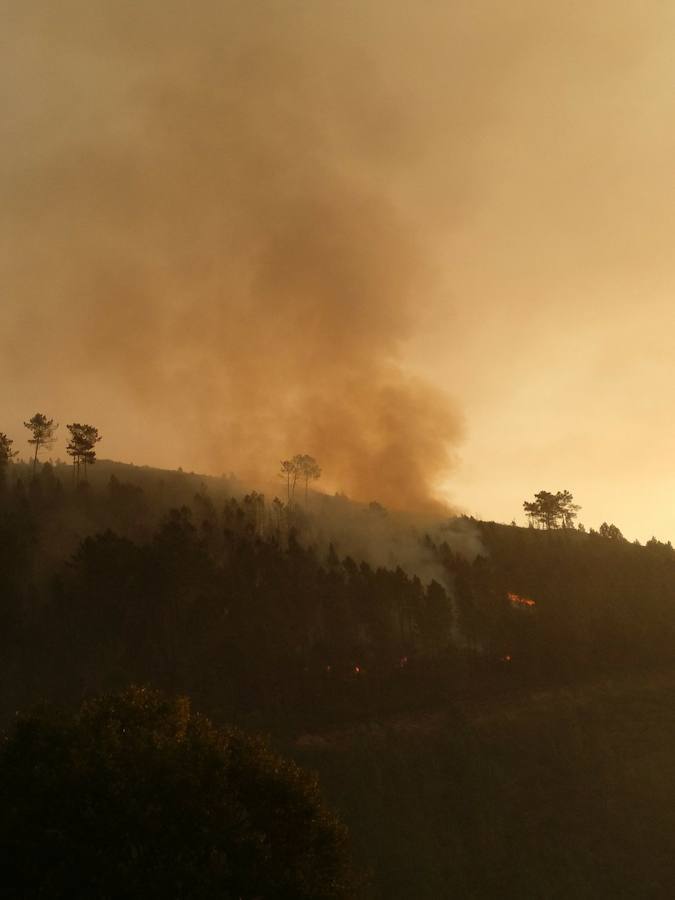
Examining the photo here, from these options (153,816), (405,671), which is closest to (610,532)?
(405,671)

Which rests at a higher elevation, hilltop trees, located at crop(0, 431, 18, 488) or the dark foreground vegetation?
hilltop trees, located at crop(0, 431, 18, 488)

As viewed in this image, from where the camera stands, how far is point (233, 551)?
12275cm

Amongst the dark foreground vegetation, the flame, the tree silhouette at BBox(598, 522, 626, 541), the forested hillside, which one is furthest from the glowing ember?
the tree silhouette at BBox(598, 522, 626, 541)

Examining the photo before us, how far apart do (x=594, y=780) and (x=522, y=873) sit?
19.2m

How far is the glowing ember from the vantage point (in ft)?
410

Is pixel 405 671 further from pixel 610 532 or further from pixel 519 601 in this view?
pixel 610 532

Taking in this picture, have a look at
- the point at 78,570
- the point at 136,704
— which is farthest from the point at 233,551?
the point at 136,704

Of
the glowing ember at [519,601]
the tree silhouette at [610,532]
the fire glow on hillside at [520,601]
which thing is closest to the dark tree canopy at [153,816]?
the fire glow on hillside at [520,601]

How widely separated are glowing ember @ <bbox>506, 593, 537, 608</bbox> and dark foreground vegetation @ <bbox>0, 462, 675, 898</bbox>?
550mm

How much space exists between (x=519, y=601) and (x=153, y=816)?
4318 inches

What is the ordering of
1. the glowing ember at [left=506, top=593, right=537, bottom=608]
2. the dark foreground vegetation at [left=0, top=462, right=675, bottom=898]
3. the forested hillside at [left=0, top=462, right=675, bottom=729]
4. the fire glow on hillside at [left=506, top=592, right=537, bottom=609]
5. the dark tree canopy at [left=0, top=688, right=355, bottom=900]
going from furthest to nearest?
the glowing ember at [left=506, top=593, right=537, bottom=608], the fire glow on hillside at [left=506, top=592, right=537, bottom=609], the forested hillside at [left=0, top=462, right=675, bottom=729], the dark foreground vegetation at [left=0, top=462, right=675, bottom=898], the dark tree canopy at [left=0, top=688, right=355, bottom=900]

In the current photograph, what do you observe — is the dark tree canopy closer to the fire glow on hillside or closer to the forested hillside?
the forested hillside

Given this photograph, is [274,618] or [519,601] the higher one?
[519,601]

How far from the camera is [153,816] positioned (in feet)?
86.4
